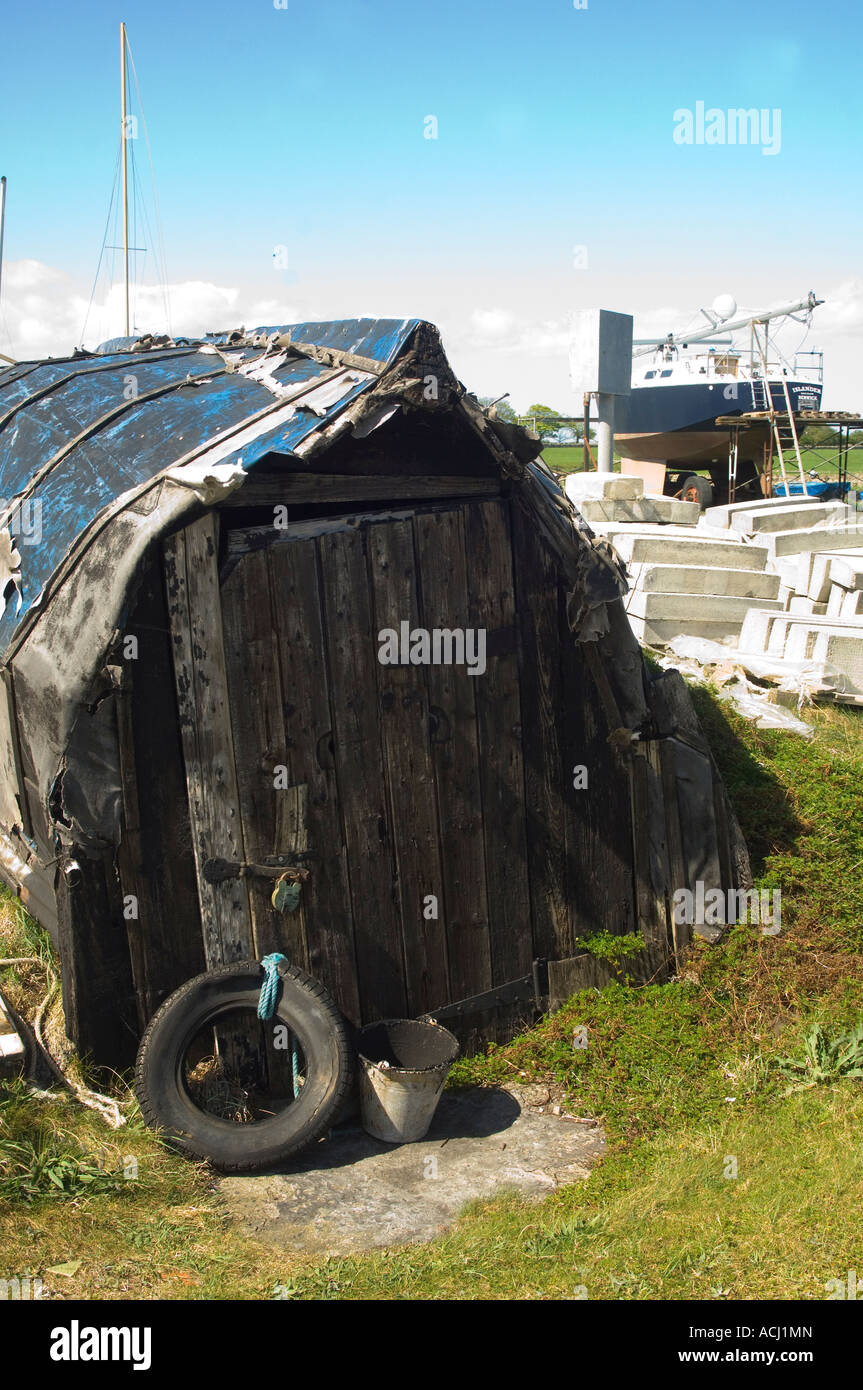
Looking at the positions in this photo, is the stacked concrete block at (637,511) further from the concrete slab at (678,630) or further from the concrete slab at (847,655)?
the concrete slab at (847,655)

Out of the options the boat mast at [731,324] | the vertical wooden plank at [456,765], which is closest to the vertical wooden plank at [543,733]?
the vertical wooden plank at [456,765]

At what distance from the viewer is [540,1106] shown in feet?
18.0

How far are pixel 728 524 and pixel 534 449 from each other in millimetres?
11032

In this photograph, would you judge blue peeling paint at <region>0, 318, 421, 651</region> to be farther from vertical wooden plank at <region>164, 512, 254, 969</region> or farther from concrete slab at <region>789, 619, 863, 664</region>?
concrete slab at <region>789, 619, 863, 664</region>

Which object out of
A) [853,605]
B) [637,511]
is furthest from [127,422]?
[637,511]

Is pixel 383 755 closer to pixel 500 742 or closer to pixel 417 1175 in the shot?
pixel 500 742

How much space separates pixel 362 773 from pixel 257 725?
66 centimetres

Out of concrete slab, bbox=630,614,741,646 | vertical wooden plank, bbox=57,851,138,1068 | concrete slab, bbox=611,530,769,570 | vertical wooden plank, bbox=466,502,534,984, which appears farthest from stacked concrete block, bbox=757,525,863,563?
vertical wooden plank, bbox=57,851,138,1068

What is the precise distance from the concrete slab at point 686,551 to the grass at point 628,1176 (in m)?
6.07

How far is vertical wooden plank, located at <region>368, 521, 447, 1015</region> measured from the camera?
215 inches
